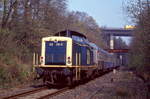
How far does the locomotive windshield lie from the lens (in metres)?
19.5

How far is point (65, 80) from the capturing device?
1955 centimetres

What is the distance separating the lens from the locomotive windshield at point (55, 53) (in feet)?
64.1

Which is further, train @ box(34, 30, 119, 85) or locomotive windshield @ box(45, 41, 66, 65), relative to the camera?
locomotive windshield @ box(45, 41, 66, 65)

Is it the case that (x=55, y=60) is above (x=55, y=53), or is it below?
below

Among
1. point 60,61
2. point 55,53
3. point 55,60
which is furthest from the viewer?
point 55,53

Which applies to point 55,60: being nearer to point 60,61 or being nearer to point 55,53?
point 60,61

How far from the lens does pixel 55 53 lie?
19891 mm

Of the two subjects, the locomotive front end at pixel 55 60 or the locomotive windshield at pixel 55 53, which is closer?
the locomotive front end at pixel 55 60

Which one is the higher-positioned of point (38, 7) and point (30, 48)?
point (38, 7)

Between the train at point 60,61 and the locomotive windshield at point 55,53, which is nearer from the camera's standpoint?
the train at point 60,61

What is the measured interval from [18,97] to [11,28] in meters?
19.2

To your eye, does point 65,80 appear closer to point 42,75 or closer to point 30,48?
point 42,75

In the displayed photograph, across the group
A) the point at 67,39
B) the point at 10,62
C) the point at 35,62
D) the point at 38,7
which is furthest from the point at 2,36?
the point at 38,7

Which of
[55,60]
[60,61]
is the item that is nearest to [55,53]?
[55,60]
